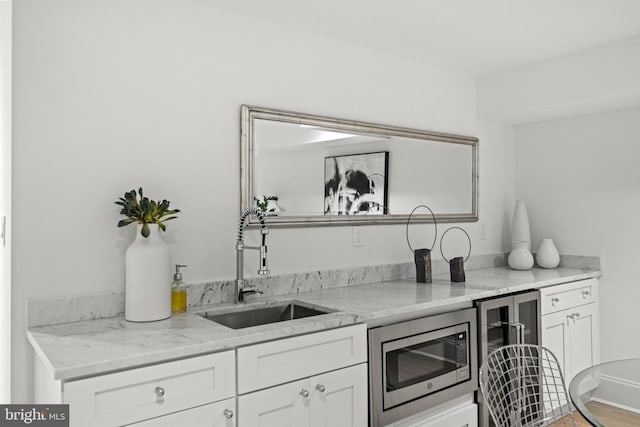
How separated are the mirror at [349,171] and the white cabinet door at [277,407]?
932 millimetres

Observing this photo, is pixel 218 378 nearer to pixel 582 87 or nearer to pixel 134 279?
pixel 134 279

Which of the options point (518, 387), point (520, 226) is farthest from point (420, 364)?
point (520, 226)

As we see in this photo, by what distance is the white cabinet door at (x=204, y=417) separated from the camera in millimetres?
1521

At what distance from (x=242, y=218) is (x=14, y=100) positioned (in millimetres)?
1021

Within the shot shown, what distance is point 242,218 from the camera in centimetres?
227

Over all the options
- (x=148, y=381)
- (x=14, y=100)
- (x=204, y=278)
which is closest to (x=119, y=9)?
(x=14, y=100)

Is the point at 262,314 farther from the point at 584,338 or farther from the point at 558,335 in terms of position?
the point at 584,338

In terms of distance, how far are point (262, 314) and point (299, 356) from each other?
0.51 meters

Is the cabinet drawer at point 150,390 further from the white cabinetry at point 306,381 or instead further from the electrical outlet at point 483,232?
the electrical outlet at point 483,232

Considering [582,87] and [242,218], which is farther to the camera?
[582,87]

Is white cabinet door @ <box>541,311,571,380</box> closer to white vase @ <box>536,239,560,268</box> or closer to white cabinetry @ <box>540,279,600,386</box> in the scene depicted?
white cabinetry @ <box>540,279,600,386</box>

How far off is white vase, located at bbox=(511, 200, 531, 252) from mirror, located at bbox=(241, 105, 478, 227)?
0.37 metres

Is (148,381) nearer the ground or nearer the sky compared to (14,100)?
nearer the ground

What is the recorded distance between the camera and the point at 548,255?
11.6 feet
